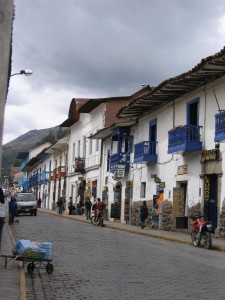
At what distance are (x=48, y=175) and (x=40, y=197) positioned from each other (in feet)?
27.7

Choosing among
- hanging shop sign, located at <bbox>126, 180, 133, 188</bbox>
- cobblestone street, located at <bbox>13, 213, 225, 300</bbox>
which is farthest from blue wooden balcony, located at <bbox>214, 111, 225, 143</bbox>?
hanging shop sign, located at <bbox>126, 180, 133, 188</bbox>

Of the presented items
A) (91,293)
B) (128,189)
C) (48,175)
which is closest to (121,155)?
(128,189)

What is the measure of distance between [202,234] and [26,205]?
2280 centimetres

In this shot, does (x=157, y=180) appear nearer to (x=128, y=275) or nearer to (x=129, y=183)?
(x=129, y=183)

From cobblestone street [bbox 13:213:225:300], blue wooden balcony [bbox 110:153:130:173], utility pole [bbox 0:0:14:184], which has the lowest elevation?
cobblestone street [bbox 13:213:225:300]

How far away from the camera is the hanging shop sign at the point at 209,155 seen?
65.3 ft

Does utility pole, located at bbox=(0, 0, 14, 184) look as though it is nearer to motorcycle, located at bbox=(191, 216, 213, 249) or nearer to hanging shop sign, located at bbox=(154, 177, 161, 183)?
motorcycle, located at bbox=(191, 216, 213, 249)

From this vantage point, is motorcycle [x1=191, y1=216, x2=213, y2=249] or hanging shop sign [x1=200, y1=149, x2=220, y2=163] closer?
motorcycle [x1=191, y1=216, x2=213, y2=249]

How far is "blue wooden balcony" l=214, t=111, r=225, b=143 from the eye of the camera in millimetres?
18656

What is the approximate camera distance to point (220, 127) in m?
19.0

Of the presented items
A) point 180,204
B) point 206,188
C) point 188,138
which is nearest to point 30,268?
point 206,188

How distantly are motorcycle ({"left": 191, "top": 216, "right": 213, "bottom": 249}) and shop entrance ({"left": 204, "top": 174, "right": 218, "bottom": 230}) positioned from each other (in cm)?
370

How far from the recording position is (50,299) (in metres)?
7.03

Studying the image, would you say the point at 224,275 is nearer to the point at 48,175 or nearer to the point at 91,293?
the point at 91,293
